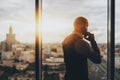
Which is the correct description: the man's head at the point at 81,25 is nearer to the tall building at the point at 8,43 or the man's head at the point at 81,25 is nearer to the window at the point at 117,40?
the window at the point at 117,40

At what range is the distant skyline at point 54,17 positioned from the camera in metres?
2.04

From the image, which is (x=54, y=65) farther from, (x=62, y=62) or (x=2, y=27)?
(x=2, y=27)

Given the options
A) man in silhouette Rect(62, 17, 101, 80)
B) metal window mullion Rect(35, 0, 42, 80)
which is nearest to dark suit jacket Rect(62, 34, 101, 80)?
man in silhouette Rect(62, 17, 101, 80)

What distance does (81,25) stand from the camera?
75.5 inches

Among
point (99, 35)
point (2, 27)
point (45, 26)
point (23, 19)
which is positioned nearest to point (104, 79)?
point (99, 35)

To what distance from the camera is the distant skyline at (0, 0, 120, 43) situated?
2.04 metres

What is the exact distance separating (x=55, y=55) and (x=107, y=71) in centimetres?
58

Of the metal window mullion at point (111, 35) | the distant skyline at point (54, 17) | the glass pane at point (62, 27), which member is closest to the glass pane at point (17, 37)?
the distant skyline at point (54, 17)

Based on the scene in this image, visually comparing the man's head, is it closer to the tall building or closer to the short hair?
the short hair

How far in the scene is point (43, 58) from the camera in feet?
7.00

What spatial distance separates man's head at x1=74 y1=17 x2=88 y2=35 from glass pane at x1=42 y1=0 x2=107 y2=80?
0.12 metres

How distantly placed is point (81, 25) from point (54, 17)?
1.09 ft

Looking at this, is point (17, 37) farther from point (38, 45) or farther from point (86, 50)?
point (86, 50)

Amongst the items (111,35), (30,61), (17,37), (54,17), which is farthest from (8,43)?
(111,35)
